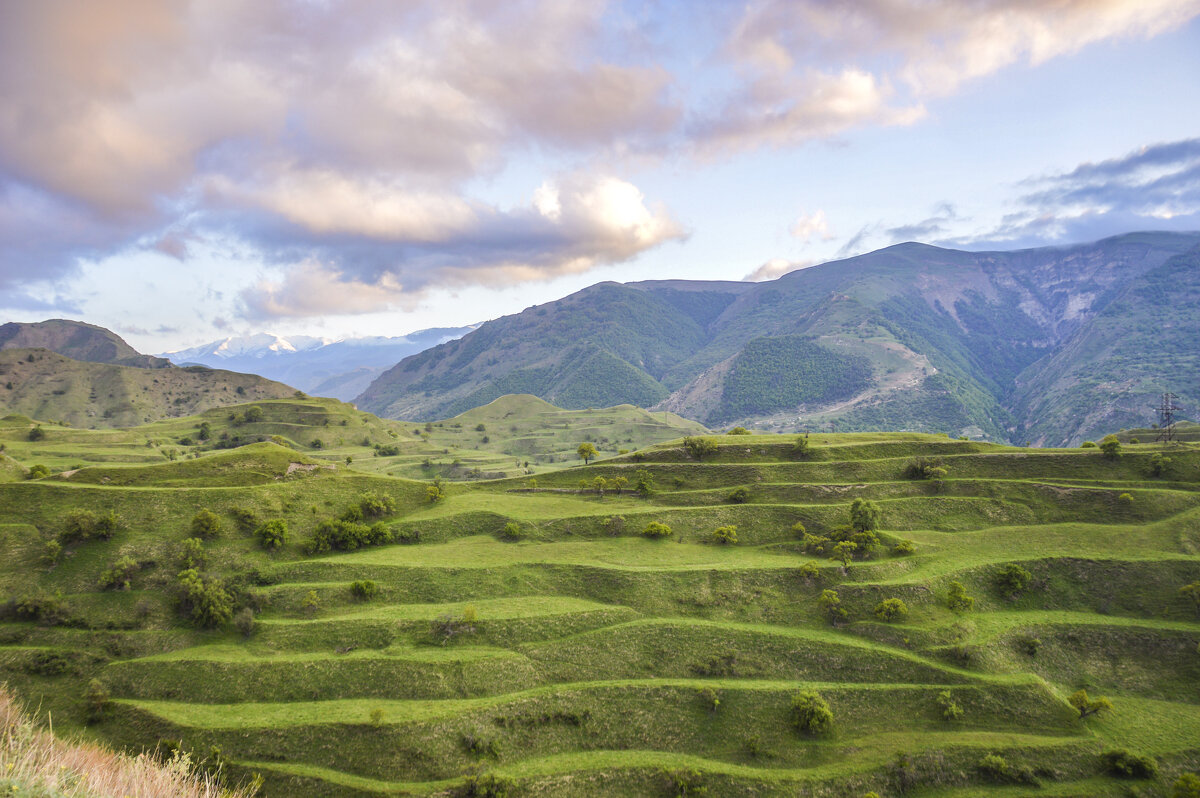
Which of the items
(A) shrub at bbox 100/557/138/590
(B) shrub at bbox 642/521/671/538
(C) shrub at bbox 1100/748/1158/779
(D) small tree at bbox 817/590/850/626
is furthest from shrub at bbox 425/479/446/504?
(C) shrub at bbox 1100/748/1158/779

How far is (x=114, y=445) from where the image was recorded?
14550 centimetres

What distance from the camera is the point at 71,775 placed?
23312 millimetres

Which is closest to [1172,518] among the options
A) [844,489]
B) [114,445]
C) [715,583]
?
[844,489]

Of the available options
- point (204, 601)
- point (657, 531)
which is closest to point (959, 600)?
point (657, 531)

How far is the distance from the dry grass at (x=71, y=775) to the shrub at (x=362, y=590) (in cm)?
2074

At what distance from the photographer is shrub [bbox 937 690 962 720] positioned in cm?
4962

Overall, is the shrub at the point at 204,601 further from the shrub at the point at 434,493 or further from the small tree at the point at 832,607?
the small tree at the point at 832,607

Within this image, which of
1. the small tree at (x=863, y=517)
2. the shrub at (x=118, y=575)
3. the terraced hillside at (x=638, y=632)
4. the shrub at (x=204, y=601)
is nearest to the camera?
the terraced hillside at (x=638, y=632)

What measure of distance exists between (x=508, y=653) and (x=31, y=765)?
3724 centimetres

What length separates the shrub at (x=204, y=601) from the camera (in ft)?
191

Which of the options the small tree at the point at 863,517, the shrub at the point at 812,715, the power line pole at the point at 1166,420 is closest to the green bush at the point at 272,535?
the shrub at the point at 812,715

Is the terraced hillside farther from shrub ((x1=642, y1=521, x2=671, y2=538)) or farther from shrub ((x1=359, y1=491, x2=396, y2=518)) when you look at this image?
shrub ((x1=642, y1=521, x2=671, y2=538))

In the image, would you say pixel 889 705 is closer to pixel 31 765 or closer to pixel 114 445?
pixel 31 765

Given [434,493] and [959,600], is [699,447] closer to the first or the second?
[959,600]
